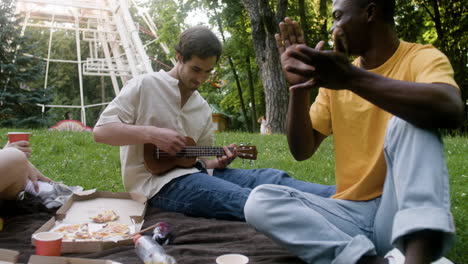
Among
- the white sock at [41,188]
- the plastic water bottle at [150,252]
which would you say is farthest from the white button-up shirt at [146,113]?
the plastic water bottle at [150,252]

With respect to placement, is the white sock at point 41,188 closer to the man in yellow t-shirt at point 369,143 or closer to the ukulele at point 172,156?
the ukulele at point 172,156

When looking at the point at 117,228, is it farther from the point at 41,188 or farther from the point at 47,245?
the point at 41,188

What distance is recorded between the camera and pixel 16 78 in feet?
48.0

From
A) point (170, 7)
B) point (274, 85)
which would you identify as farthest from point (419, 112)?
point (170, 7)

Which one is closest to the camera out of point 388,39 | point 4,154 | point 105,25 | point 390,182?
point 390,182

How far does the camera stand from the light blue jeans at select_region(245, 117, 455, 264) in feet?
5.41

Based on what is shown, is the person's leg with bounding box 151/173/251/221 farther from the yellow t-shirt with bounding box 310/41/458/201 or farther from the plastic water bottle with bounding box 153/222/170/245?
the yellow t-shirt with bounding box 310/41/458/201

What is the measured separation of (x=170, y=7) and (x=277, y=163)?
1607 centimetres

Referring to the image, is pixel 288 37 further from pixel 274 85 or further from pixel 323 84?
pixel 274 85

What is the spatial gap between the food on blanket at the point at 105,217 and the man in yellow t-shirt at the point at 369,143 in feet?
4.47

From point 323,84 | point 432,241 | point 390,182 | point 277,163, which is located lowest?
point 277,163

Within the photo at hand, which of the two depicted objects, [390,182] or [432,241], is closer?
[432,241]

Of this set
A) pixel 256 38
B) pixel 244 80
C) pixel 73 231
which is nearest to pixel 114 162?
pixel 73 231

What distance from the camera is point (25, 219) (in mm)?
3322
